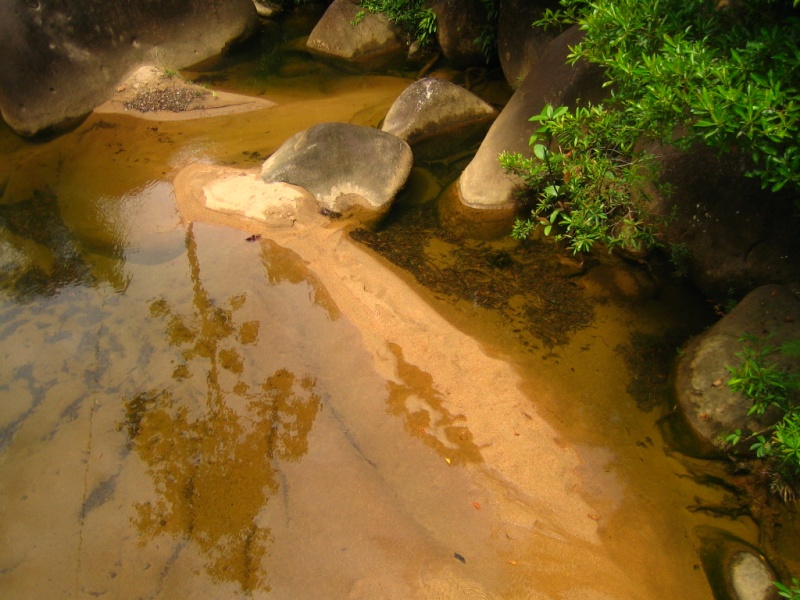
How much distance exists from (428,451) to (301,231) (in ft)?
7.87

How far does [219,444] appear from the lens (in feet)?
11.3

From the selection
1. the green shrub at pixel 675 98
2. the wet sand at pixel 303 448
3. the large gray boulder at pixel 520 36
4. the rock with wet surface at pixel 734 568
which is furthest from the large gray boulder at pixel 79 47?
the rock with wet surface at pixel 734 568

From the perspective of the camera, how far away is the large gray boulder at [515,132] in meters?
4.98

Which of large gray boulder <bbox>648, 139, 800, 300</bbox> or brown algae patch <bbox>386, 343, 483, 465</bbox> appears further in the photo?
large gray boulder <bbox>648, 139, 800, 300</bbox>

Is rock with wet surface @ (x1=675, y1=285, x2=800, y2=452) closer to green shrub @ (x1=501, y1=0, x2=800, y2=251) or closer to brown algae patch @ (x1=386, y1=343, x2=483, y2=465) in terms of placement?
green shrub @ (x1=501, y1=0, x2=800, y2=251)

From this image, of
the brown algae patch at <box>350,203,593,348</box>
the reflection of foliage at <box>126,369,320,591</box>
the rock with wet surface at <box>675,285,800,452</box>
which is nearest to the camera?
the reflection of foliage at <box>126,369,320,591</box>

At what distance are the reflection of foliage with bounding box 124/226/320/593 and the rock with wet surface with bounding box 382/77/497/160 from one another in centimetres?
298

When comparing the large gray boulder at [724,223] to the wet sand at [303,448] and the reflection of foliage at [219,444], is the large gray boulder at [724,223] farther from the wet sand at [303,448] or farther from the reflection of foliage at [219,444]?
the reflection of foliage at [219,444]

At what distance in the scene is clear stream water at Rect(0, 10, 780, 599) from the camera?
9.69 feet

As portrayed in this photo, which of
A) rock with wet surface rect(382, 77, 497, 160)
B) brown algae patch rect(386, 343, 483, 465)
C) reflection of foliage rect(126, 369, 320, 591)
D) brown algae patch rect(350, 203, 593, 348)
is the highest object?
rock with wet surface rect(382, 77, 497, 160)

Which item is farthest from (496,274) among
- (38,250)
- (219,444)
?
(38,250)

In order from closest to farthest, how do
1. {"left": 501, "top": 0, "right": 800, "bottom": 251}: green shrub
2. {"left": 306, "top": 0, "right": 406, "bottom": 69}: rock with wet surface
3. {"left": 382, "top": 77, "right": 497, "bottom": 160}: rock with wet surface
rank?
1. {"left": 501, "top": 0, "right": 800, "bottom": 251}: green shrub
2. {"left": 382, "top": 77, "right": 497, "bottom": 160}: rock with wet surface
3. {"left": 306, "top": 0, "right": 406, "bottom": 69}: rock with wet surface

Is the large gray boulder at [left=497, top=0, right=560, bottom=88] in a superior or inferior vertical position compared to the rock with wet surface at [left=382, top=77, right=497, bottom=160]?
superior

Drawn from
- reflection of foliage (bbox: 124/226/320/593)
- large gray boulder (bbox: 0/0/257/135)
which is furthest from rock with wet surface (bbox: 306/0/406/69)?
reflection of foliage (bbox: 124/226/320/593)
